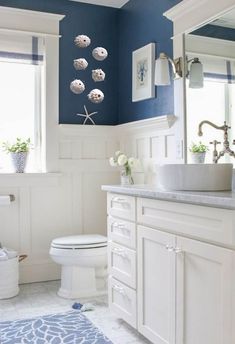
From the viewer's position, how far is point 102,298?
3.07 meters

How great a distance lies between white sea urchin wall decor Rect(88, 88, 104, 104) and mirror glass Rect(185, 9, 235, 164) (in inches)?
42.3

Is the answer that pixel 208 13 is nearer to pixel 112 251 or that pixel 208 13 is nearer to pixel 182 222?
pixel 182 222

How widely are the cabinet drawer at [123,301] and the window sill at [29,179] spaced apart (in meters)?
1.21

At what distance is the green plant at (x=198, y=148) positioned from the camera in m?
2.66

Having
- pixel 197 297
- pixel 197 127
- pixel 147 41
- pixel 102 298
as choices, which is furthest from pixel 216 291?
pixel 147 41

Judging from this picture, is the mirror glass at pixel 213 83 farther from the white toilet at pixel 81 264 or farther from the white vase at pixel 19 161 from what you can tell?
the white vase at pixel 19 161

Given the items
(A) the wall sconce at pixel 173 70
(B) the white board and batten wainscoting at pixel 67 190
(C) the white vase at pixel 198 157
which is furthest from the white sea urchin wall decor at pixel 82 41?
(C) the white vase at pixel 198 157

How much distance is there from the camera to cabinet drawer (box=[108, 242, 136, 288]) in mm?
2344

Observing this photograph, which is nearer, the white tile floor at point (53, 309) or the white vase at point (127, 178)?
the white tile floor at point (53, 309)

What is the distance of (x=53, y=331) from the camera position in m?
2.48

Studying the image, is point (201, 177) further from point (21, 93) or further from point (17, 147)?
point (21, 93)

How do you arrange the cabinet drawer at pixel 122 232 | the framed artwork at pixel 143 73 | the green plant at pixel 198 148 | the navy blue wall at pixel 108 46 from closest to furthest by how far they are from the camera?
1. the cabinet drawer at pixel 122 232
2. the green plant at pixel 198 148
3. the framed artwork at pixel 143 73
4. the navy blue wall at pixel 108 46

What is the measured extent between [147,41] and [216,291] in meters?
2.24

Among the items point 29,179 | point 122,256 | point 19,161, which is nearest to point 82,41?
point 19,161
